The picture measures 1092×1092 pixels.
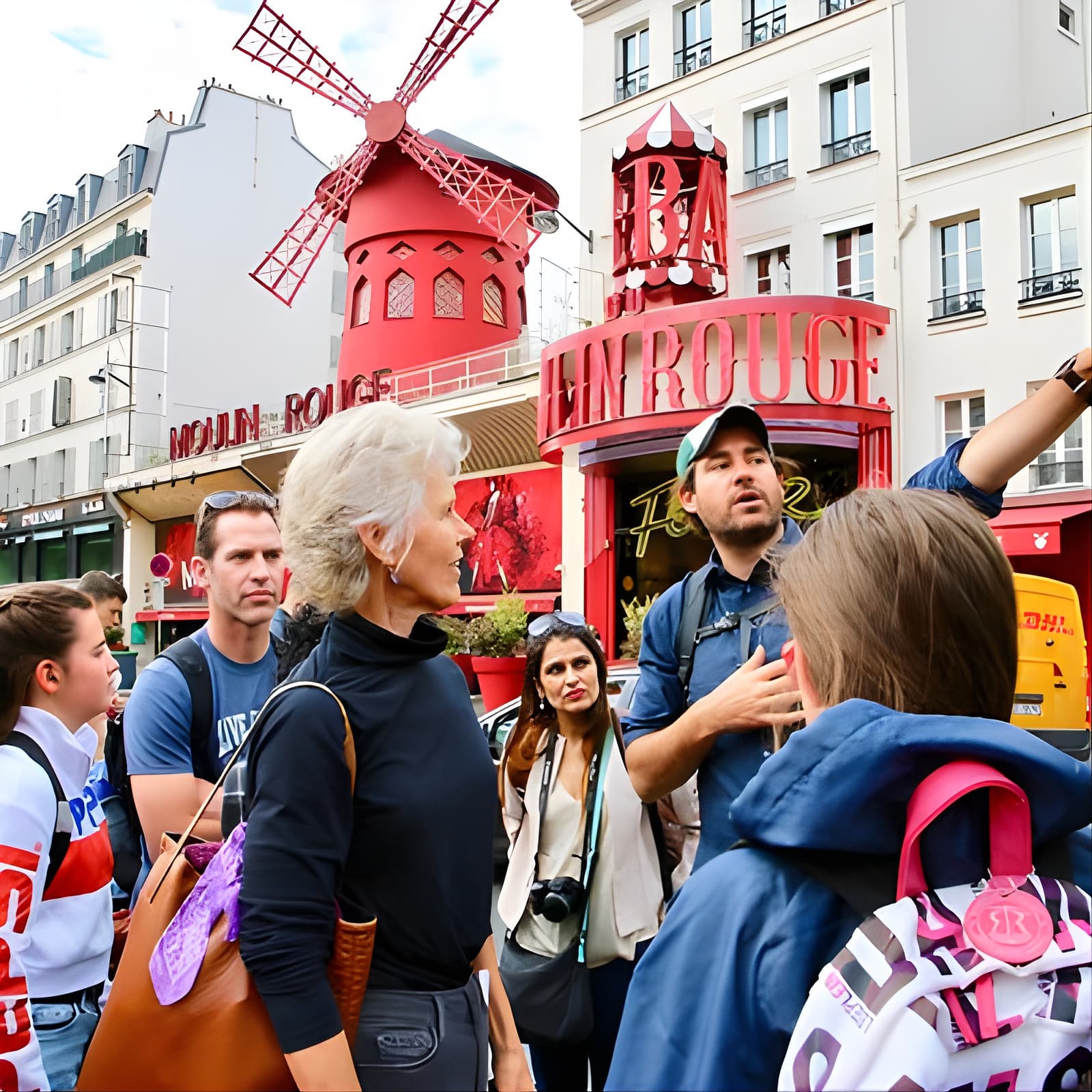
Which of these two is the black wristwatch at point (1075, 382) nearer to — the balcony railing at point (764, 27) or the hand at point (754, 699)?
the hand at point (754, 699)

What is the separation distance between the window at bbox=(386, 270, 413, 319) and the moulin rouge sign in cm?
148

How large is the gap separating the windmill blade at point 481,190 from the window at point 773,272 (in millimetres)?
5896

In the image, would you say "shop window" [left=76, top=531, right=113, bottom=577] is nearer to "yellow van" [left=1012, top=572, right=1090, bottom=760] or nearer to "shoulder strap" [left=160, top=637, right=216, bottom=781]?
"yellow van" [left=1012, top=572, right=1090, bottom=760]

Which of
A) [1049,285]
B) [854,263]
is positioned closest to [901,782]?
[1049,285]

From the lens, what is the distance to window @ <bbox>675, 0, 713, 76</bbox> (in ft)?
45.4

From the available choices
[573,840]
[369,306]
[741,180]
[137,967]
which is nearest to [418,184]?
[369,306]

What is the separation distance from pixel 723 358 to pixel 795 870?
11100 mm

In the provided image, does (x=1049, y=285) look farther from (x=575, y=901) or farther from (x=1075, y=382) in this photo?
(x=1075, y=382)

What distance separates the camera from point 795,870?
37.9 inches

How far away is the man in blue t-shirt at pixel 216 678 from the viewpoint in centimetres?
237

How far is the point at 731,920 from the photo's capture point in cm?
95

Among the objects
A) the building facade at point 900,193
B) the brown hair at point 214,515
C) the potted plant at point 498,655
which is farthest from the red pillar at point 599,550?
the brown hair at point 214,515

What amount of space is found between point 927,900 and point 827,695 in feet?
0.83

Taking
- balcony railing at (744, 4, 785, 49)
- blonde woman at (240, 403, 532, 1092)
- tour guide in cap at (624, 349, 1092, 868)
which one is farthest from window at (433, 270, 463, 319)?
blonde woman at (240, 403, 532, 1092)
